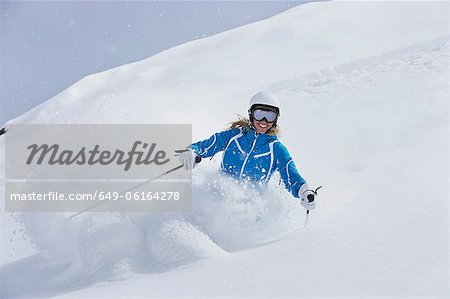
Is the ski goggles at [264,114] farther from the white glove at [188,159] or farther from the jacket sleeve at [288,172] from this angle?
the white glove at [188,159]

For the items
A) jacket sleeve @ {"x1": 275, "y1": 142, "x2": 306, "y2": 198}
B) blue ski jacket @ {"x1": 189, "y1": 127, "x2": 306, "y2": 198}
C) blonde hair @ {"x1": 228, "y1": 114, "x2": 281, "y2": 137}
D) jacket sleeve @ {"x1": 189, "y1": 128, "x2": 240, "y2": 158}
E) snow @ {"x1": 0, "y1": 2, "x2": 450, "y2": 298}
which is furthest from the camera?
jacket sleeve @ {"x1": 189, "y1": 128, "x2": 240, "y2": 158}

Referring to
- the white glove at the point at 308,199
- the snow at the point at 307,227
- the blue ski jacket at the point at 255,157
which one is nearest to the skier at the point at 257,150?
the blue ski jacket at the point at 255,157

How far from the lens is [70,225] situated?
4234mm

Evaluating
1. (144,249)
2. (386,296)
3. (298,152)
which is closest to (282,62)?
(298,152)

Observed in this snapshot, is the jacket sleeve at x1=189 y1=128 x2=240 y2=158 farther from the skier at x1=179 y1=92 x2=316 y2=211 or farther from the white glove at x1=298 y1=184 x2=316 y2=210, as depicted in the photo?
the white glove at x1=298 y1=184 x2=316 y2=210

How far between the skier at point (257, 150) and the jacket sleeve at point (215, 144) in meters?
0.03

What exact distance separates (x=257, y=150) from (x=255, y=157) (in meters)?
0.07

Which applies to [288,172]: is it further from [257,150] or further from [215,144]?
[215,144]

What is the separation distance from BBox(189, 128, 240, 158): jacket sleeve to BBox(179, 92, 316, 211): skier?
29 mm

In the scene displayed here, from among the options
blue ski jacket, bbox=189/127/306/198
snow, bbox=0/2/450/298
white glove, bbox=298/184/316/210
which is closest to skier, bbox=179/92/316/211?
blue ski jacket, bbox=189/127/306/198

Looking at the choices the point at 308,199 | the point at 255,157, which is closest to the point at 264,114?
the point at 255,157

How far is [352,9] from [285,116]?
10651 mm

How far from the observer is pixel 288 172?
13.3 feet

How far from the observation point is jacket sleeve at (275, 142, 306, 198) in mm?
3926
